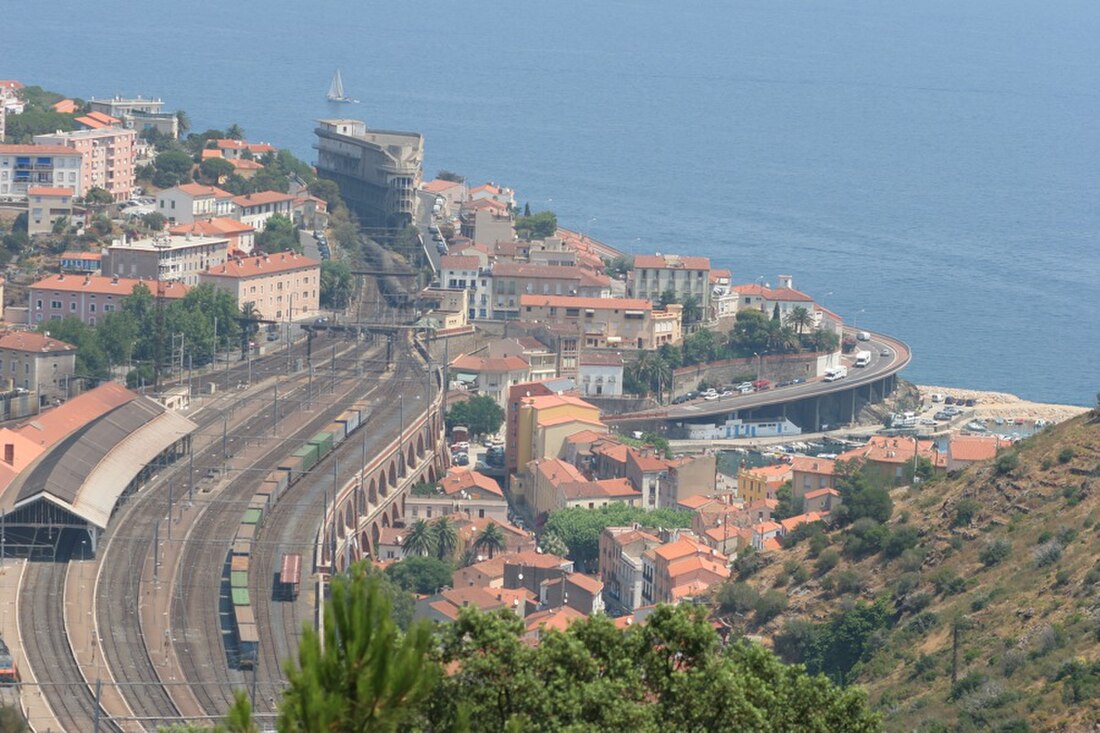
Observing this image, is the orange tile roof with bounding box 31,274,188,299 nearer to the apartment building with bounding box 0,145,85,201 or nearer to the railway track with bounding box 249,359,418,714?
the apartment building with bounding box 0,145,85,201

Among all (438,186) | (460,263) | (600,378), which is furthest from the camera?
(438,186)

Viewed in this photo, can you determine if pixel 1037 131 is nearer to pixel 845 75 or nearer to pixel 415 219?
pixel 845 75

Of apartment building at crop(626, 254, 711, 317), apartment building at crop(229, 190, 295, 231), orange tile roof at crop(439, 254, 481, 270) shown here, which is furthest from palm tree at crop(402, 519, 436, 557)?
apartment building at crop(229, 190, 295, 231)

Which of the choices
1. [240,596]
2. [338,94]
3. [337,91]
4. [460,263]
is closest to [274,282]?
[460,263]

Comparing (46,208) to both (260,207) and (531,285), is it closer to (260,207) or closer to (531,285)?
(260,207)

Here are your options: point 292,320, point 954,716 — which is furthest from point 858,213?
point 954,716
